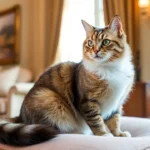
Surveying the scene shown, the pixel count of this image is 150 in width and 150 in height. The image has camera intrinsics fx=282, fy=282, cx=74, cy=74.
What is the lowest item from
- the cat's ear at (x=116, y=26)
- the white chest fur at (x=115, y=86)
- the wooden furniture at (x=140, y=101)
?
the wooden furniture at (x=140, y=101)

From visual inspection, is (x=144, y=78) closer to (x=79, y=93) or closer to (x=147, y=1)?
(x=147, y=1)

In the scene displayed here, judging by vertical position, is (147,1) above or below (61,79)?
above

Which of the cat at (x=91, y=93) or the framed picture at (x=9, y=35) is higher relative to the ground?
the framed picture at (x=9, y=35)

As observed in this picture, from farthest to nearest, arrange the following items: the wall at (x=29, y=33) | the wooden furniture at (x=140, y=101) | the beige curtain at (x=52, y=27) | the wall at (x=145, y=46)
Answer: the wall at (x=29, y=33) → the beige curtain at (x=52, y=27) → the wall at (x=145, y=46) → the wooden furniture at (x=140, y=101)

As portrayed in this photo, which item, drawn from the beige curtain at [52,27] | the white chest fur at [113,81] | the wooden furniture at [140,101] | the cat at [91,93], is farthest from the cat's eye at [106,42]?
the beige curtain at [52,27]

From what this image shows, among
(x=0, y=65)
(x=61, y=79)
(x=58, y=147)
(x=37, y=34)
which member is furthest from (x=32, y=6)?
(x=58, y=147)

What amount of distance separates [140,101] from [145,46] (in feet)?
2.22

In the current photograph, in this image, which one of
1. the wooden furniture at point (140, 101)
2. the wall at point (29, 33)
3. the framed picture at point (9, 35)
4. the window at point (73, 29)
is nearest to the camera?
A: the wooden furniture at point (140, 101)

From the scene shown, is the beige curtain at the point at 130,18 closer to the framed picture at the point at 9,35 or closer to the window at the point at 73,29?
the window at the point at 73,29

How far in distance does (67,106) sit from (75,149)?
415 mm

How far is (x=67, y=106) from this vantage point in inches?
52.8

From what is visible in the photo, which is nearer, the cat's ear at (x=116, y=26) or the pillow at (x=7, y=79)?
the cat's ear at (x=116, y=26)

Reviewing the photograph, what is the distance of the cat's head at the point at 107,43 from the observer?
1.28 meters

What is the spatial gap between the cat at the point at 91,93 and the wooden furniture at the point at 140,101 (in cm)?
97
